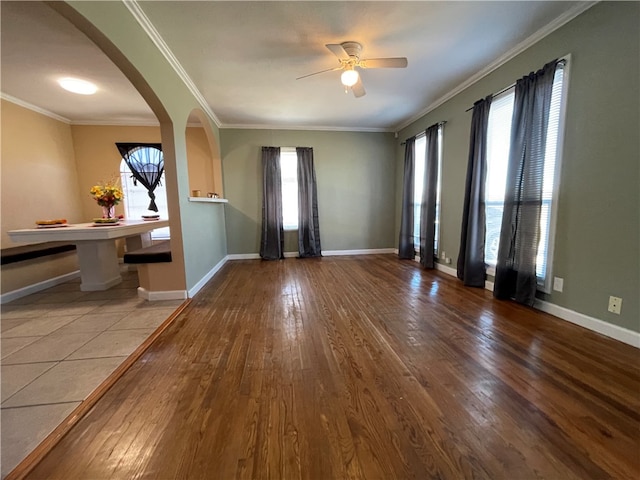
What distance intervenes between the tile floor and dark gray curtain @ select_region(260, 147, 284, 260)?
92.1 inches

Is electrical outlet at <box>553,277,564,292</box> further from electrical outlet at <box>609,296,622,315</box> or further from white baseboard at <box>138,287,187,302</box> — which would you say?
white baseboard at <box>138,287,187,302</box>

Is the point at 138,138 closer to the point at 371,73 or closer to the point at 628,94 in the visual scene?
the point at 371,73

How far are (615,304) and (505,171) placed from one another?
1525 mm

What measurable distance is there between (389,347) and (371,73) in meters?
2.94

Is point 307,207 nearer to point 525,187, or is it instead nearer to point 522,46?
point 525,187

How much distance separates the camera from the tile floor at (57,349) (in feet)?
3.98

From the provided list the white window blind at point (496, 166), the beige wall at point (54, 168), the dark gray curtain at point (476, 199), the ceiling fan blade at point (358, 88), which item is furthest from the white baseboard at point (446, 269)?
the beige wall at point (54, 168)

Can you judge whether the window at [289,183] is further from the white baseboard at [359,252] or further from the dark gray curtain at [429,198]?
the dark gray curtain at [429,198]

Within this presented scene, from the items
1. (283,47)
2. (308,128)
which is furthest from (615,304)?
(308,128)

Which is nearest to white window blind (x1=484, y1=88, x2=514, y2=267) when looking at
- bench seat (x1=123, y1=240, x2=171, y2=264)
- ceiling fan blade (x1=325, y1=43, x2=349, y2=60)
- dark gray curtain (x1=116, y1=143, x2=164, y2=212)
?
ceiling fan blade (x1=325, y1=43, x2=349, y2=60)

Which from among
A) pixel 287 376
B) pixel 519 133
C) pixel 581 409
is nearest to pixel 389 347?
pixel 287 376

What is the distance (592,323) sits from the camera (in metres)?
2.02

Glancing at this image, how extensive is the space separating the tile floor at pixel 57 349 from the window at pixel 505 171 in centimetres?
360

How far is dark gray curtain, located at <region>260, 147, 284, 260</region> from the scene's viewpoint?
482 cm
